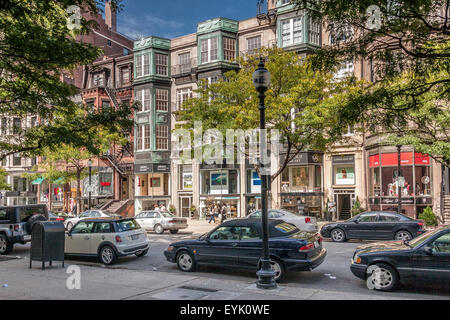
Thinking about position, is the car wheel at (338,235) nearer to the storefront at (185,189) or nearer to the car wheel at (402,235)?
the car wheel at (402,235)

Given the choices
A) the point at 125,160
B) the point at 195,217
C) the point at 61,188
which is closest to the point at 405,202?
the point at 195,217

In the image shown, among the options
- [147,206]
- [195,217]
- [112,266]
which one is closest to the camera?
[112,266]

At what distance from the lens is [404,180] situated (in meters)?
25.6

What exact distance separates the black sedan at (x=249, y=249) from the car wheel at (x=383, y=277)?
151cm

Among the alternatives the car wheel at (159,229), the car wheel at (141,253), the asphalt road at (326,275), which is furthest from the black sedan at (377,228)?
the car wheel at (159,229)

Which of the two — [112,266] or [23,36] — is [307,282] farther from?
[23,36]

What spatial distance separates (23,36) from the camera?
1033 centimetres

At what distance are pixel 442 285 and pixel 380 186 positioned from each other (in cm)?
1959

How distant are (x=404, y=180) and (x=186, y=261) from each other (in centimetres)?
1887

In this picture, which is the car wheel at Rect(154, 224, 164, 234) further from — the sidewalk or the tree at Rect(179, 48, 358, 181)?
the sidewalk

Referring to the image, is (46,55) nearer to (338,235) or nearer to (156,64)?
(338,235)

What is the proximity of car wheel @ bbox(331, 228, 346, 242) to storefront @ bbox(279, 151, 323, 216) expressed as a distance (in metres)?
11.4

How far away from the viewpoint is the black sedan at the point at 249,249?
10.1 m

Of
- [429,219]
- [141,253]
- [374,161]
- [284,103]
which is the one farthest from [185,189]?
[141,253]
